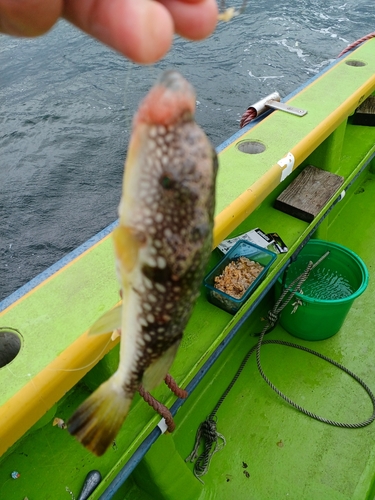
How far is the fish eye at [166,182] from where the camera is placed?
111cm

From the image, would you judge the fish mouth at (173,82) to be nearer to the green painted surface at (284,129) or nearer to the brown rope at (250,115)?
the green painted surface at (284,129)

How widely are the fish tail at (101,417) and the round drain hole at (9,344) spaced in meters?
0.75

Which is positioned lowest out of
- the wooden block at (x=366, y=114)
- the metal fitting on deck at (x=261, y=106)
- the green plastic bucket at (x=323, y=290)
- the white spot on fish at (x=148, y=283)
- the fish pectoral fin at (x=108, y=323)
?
the green plastic bucket at (x=323, y=290)

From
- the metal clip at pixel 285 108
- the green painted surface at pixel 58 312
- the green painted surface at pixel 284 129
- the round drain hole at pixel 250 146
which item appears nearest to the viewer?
the green painted surface at pixel 58 312

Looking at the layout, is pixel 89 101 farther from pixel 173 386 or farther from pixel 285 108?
pixel 173 386

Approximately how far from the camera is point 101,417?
4.60 feet

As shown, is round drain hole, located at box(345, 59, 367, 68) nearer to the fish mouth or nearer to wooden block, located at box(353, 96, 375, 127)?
wooden block, located at box(353, 96, 375, 127)

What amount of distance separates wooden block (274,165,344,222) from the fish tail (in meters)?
2.72

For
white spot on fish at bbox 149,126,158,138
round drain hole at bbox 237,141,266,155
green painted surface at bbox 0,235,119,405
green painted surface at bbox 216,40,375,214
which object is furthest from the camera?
round drain hole at bbox 237,141,266,155

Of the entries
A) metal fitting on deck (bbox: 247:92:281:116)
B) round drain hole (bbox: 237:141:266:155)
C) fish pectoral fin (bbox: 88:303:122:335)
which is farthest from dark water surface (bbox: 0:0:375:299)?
fish pectoral fin (bbox: 88:303:122:335)

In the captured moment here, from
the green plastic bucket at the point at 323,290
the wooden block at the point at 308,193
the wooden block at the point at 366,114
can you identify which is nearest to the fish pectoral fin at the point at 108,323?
the green plastic bucket at the point at 323,290

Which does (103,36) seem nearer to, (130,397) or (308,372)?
(130,397)

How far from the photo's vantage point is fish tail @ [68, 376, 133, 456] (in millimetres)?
1363

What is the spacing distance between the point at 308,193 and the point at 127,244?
309cm
